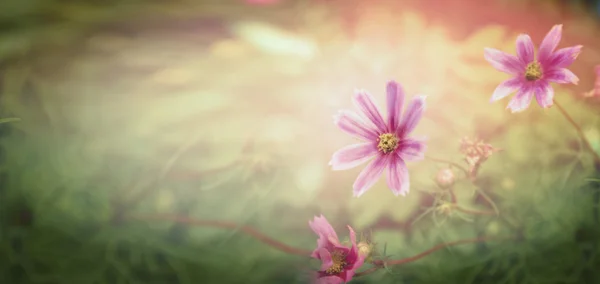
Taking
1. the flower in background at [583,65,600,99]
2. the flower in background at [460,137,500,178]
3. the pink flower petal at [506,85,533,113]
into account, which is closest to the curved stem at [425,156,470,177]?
the flower in background at [460,137,500,178]

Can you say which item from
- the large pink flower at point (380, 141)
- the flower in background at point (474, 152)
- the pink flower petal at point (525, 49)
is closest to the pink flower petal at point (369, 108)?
the large pink flower at point (380, 141)

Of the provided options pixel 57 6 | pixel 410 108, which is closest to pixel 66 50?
pixel 57 6

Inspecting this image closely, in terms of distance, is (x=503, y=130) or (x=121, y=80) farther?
(x=503, y=130)

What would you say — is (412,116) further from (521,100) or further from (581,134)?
(581,134)

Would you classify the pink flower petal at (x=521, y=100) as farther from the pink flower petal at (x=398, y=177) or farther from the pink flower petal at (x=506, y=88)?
the pink flower petal at (x=398, y=177)

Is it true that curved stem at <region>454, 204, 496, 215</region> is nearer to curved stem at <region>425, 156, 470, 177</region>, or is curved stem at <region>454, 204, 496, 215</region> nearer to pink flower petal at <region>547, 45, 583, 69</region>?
curved stem at <region>425, 156, 470, 177</region>

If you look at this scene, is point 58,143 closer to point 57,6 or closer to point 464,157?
point 57,6
